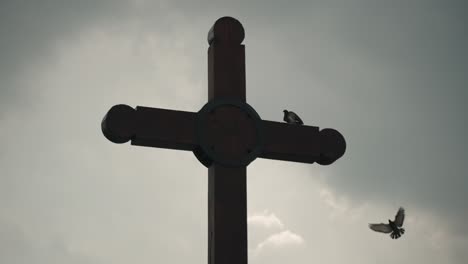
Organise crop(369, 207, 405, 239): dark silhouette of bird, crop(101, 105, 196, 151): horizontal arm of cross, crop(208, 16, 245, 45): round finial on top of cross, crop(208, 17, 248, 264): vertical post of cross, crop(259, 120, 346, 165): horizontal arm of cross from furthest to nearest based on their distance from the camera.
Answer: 1. crop(369, 207, 405, 239): dark silhouette of bird
2. crop(208, 16, 245, 45): round finial on top of cross
3. crop(259, 120, 346, 165): horizontal arm of cross
4. crop(101, 105, 196, 151): horizontal arm of cross
5. crop(208, 17, 248, 264): vertical post of cross

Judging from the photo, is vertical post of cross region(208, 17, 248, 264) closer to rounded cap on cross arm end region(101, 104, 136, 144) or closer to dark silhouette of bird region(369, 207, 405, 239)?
rounded cap on cross arm end region(101, 104, 136, 144)

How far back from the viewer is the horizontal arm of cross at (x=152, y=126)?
4949 millimetres

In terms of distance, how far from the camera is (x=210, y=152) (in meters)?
5.00

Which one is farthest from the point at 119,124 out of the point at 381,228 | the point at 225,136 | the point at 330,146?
the point at 381,228

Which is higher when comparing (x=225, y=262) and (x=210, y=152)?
(x=210, y=152)

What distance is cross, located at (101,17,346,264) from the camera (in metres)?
4.90

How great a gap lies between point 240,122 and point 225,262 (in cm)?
107

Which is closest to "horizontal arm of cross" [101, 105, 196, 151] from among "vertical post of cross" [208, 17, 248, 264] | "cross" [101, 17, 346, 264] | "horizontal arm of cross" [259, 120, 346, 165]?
"cross" [101, 17, 346, 264]

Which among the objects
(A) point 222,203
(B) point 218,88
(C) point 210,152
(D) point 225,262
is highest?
(B) point 218,88

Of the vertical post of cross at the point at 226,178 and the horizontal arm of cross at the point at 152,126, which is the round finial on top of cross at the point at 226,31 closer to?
the vertical post of cross at the point at 226,178

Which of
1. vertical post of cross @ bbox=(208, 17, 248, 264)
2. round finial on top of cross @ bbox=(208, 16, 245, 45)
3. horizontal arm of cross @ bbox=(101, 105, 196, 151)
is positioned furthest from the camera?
round finial on top of cross @ bbox=(208, 16, 245, 45)

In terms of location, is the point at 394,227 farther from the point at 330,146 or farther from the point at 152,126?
the point at 152,126

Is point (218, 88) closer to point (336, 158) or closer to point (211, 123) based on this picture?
point (211, 123)

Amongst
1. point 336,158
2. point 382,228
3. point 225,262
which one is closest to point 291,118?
point 336,158
